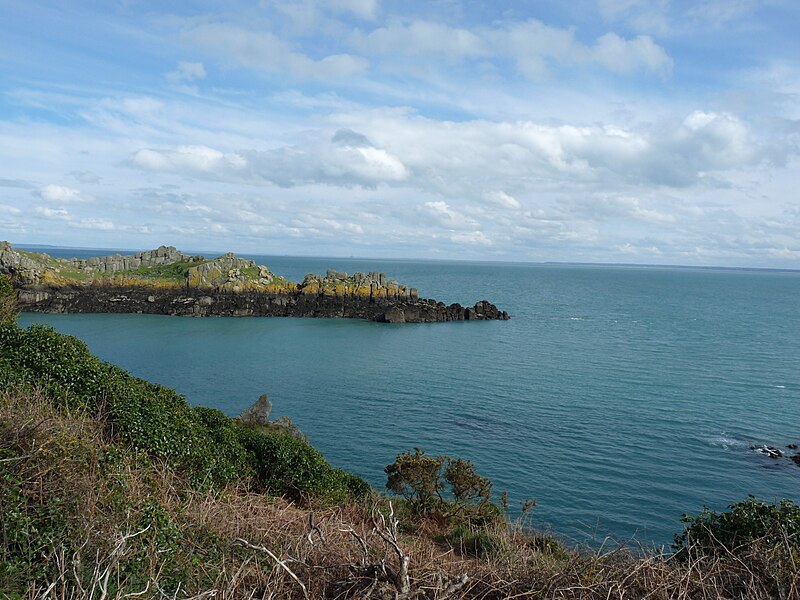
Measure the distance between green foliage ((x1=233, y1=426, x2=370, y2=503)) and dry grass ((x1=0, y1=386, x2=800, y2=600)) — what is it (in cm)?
812

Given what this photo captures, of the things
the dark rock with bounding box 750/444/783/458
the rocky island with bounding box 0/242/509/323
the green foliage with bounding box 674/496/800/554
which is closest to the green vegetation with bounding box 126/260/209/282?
the rocky island with bounding box 0/242/509/323

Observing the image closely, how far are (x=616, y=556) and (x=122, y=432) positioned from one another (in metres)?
12.4

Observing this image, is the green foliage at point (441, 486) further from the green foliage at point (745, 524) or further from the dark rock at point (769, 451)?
the dark rock at point (769, 451)

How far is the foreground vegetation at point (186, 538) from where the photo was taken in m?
7.54

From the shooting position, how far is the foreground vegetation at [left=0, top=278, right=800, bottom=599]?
7.54 metres

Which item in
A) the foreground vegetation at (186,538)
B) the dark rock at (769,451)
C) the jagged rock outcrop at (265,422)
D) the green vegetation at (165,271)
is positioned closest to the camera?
the foreground vegetation at (186,538)

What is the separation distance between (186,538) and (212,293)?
93.5 meters

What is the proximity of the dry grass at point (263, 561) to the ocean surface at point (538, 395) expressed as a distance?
6.47 m

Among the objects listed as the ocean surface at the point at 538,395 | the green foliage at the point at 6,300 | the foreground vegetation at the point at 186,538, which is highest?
the green foliage at the point at 6,300

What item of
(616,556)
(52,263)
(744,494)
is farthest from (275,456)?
(52,263)

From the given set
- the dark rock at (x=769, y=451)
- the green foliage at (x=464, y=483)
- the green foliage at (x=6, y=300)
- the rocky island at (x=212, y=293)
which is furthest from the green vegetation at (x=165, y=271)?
the dark rock at (x=769, y=451)

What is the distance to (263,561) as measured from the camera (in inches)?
351

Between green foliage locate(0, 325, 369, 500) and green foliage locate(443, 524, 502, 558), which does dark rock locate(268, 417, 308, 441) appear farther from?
green foliage locate(443, 524, 502, 558)

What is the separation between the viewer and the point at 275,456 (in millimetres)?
20391
